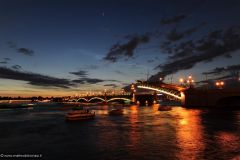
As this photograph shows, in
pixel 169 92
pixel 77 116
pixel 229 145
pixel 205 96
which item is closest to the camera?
pixel 229 145

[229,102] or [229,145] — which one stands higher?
[229,102]

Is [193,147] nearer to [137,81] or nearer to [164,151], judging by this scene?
[164,151]

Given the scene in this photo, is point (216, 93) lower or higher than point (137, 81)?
lower

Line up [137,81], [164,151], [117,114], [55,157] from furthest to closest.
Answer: [137,81] → [117,114] → [164,151] → [55,157]

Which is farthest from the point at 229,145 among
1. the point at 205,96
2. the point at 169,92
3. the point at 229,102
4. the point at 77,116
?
the point at 229,102

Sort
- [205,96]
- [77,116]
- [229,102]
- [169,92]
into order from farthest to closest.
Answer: [169,92], [229,102], [205,96], [77,116]

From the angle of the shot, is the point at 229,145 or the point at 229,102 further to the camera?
the point at 229,102

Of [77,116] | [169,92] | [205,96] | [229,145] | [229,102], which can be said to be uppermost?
[169,92]

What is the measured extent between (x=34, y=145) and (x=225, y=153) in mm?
19787

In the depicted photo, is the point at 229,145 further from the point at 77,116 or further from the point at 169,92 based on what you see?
the point at 169,92

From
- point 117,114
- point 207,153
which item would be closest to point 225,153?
point 207,153

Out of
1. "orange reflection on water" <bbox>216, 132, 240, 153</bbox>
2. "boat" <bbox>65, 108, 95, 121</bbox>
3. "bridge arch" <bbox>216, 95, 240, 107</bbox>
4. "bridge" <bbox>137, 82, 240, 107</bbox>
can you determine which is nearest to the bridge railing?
"bridge" <bbox>137, 82, 240, 107</bbox>

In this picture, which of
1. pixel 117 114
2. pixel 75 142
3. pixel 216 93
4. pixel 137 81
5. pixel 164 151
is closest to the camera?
pixel 164 151

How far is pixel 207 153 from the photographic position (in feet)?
80.1
